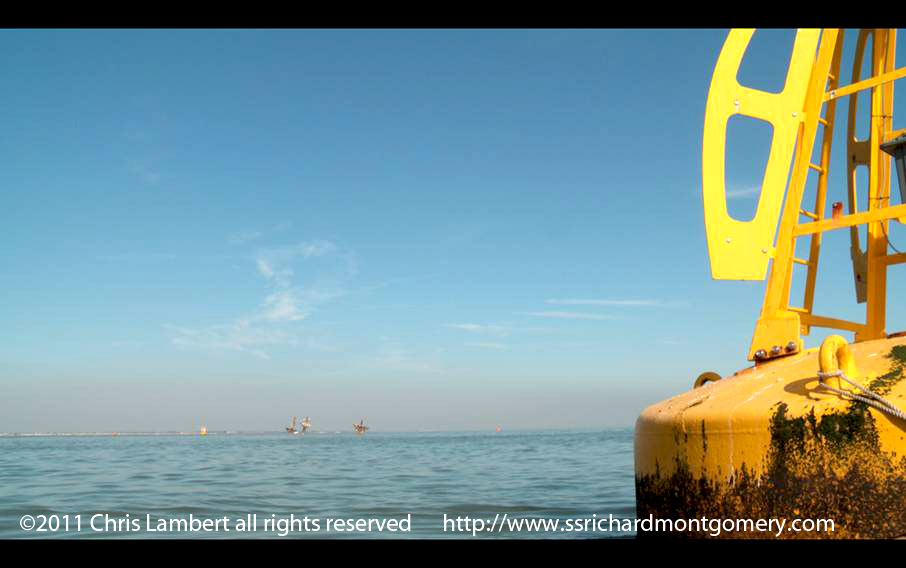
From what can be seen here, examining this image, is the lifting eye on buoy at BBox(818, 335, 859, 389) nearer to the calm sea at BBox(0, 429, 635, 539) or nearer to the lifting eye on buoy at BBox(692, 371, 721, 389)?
the lifting eye on buoy at BBox(692, 371, 721, 389)

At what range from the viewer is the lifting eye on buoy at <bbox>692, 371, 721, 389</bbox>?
710 centimetres

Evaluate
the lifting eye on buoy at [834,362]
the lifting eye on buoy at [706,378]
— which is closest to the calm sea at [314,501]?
the lifting eye on buoy at [706,378]

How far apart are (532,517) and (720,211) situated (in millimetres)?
5735

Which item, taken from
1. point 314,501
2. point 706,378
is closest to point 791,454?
point 706,378

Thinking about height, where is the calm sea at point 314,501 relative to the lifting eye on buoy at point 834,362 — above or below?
below

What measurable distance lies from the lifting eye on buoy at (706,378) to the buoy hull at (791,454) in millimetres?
1268

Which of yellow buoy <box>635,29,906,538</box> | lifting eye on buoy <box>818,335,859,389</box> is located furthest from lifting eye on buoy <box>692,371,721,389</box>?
lifting eye on buoy <box>818,335,859,389</box>

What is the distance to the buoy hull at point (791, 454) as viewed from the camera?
4613mm

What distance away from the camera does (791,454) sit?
4.86 m

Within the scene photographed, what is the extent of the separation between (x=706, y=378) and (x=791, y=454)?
2319 millimetres

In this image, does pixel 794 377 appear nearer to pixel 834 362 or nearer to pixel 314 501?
pixel 834 362

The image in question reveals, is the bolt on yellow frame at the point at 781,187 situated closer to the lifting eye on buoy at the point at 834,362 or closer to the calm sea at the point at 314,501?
the lifting eye on buoy at the point at 834,362
